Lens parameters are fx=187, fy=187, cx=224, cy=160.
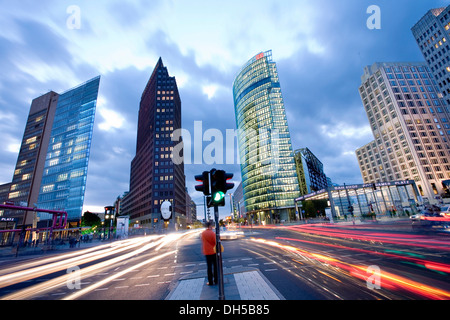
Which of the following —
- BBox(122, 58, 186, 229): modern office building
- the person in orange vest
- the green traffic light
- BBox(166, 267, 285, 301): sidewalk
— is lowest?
BBox(166, 267, 285, 301): sidewalk

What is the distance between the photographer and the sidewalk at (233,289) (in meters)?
5.07

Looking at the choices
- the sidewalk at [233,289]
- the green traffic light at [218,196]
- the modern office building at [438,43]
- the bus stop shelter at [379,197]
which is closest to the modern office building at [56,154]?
the bus stop shelter at [379,197]

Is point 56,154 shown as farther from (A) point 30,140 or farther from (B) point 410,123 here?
(B) point 410,123

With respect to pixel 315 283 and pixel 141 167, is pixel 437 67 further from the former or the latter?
pixel 141 167

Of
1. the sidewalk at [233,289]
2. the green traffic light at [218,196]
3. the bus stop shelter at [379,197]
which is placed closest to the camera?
Result: the green traffic light at [218,196]

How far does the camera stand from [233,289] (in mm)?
5723

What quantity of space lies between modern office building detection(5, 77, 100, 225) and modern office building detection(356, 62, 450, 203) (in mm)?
131473

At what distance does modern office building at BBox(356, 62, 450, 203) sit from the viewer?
233 feet

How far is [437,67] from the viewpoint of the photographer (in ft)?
227

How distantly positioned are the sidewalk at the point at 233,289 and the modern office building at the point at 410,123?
92551 mm

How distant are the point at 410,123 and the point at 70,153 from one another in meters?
144

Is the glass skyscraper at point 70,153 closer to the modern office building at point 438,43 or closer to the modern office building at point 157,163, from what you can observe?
the modern office building at point 157,163

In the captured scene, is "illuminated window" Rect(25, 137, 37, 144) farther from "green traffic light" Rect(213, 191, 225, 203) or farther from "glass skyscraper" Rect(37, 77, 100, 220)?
"green traffic light" Rect(213, 191, 225, 203)

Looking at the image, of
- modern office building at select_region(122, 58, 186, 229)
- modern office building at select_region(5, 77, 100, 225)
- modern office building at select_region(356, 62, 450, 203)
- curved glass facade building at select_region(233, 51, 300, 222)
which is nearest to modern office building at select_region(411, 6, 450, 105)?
modern office building at select_region(356, 62, 450, 203)
